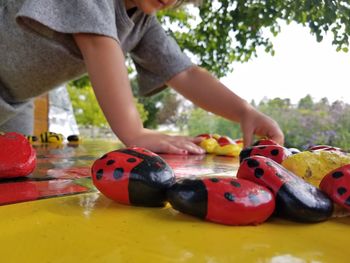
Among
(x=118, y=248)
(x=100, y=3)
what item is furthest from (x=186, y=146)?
(x=118, y=248)

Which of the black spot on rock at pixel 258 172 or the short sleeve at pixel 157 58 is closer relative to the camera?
the black spot on rock at pixel 258 172

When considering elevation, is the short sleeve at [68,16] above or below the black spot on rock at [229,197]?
above

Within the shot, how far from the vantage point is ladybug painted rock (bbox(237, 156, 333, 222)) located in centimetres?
30

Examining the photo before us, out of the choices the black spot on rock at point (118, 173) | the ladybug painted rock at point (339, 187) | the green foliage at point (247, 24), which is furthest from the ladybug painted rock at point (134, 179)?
the green foliage at point (247, 24)

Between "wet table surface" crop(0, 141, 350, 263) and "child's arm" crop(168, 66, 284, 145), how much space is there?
2.73ft

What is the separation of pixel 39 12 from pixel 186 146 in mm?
463

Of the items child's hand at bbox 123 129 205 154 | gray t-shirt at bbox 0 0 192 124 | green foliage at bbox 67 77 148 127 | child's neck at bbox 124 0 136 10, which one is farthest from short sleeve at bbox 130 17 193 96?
green foliage at bbox 67 77 148 127

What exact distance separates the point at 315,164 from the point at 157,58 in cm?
96

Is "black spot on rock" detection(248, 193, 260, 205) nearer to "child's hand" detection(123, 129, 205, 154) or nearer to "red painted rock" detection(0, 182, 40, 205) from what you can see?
"red painted rock" detection(0, 182, 40, 205)

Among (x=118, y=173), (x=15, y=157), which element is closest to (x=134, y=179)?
(x=118, y=173)

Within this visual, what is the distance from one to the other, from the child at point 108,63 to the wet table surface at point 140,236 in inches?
18.1

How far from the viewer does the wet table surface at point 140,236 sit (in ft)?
0.74

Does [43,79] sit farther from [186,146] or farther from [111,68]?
[186,146]

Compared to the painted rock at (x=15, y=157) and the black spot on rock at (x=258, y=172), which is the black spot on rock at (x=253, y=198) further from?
the painted rock at (x=15, y=157)
